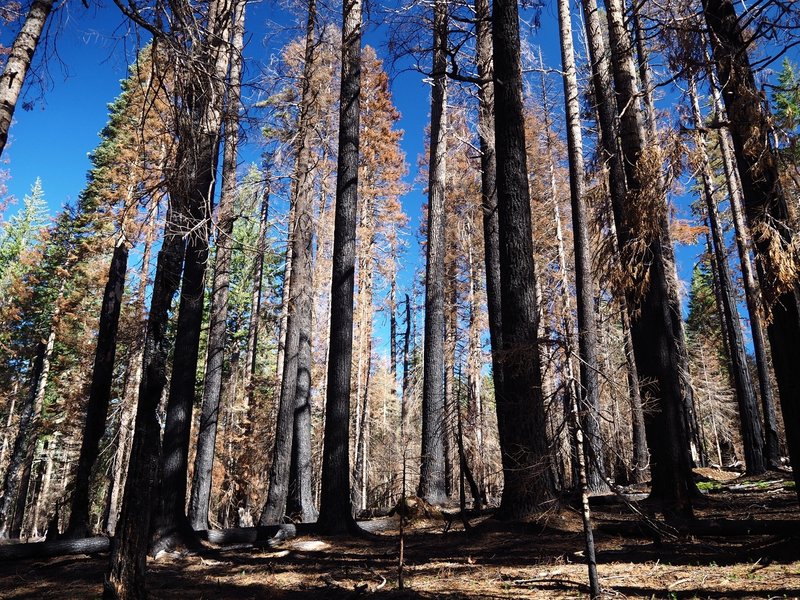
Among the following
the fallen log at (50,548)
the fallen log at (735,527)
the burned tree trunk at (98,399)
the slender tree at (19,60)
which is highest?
the slender tree at (19,60)

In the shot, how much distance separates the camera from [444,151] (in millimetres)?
12922

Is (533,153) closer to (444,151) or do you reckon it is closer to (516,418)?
(444,151)

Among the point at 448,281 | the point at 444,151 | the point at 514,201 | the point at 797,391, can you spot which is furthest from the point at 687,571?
the point at 448,281

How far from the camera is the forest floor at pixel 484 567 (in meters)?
4.19

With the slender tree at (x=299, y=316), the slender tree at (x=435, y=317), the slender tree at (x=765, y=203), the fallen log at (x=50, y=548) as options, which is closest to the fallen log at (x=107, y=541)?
the fallen log at (x=50, y=548)

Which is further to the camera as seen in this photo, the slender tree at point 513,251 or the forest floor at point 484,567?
the slender tree at point 513,251

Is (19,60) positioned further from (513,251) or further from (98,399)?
(98,399)

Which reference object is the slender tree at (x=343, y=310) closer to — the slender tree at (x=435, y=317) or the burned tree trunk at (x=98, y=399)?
the slender tree at (x=435, y=317)

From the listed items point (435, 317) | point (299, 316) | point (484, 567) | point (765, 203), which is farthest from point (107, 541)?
point (765, 203)

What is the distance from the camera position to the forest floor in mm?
4191

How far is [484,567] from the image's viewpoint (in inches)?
211

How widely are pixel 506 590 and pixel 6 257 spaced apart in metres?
37.1

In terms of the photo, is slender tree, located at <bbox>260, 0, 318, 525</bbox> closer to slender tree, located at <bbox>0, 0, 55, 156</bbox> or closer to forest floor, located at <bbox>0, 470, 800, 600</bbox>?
forest floor, located at <bbox>0, 470, 800, 600</bbox>

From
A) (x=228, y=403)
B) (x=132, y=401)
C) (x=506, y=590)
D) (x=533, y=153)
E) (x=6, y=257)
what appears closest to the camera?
(x=506, y=590)
